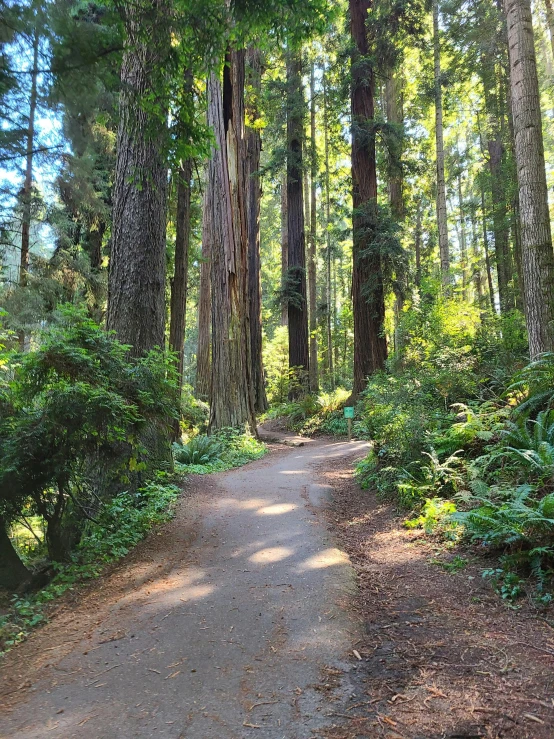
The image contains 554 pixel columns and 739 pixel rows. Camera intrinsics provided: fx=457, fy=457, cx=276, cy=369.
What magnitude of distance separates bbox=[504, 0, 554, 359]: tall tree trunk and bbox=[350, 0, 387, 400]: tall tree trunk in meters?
7.04

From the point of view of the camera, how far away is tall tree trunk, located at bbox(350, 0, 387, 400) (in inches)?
595

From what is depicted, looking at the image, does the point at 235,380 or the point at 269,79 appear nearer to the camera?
the point at 235,380

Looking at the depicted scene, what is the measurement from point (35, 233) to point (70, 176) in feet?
32.1

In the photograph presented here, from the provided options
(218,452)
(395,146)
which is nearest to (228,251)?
(218,452)

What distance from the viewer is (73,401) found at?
13.6 feet

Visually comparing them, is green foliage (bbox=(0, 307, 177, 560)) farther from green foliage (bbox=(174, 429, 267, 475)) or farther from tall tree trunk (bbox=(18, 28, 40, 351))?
green foliage (bbox=(174, 429, 267, 475))

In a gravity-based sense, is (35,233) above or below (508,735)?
above

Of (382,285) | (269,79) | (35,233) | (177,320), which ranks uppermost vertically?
(269,79)

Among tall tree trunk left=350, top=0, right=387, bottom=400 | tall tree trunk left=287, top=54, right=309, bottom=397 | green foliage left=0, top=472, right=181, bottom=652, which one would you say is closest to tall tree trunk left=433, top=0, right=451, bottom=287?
tall tree trunk left=350, top=0, right=387, bottom=400

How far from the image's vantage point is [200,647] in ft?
10.2

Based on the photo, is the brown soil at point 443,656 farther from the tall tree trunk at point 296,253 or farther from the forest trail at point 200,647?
the tall tree trunk at point 296,253

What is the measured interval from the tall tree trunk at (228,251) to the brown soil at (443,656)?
819 cm

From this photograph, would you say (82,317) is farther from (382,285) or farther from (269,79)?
(269,79)

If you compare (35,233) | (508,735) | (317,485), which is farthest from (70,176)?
(35,233)
